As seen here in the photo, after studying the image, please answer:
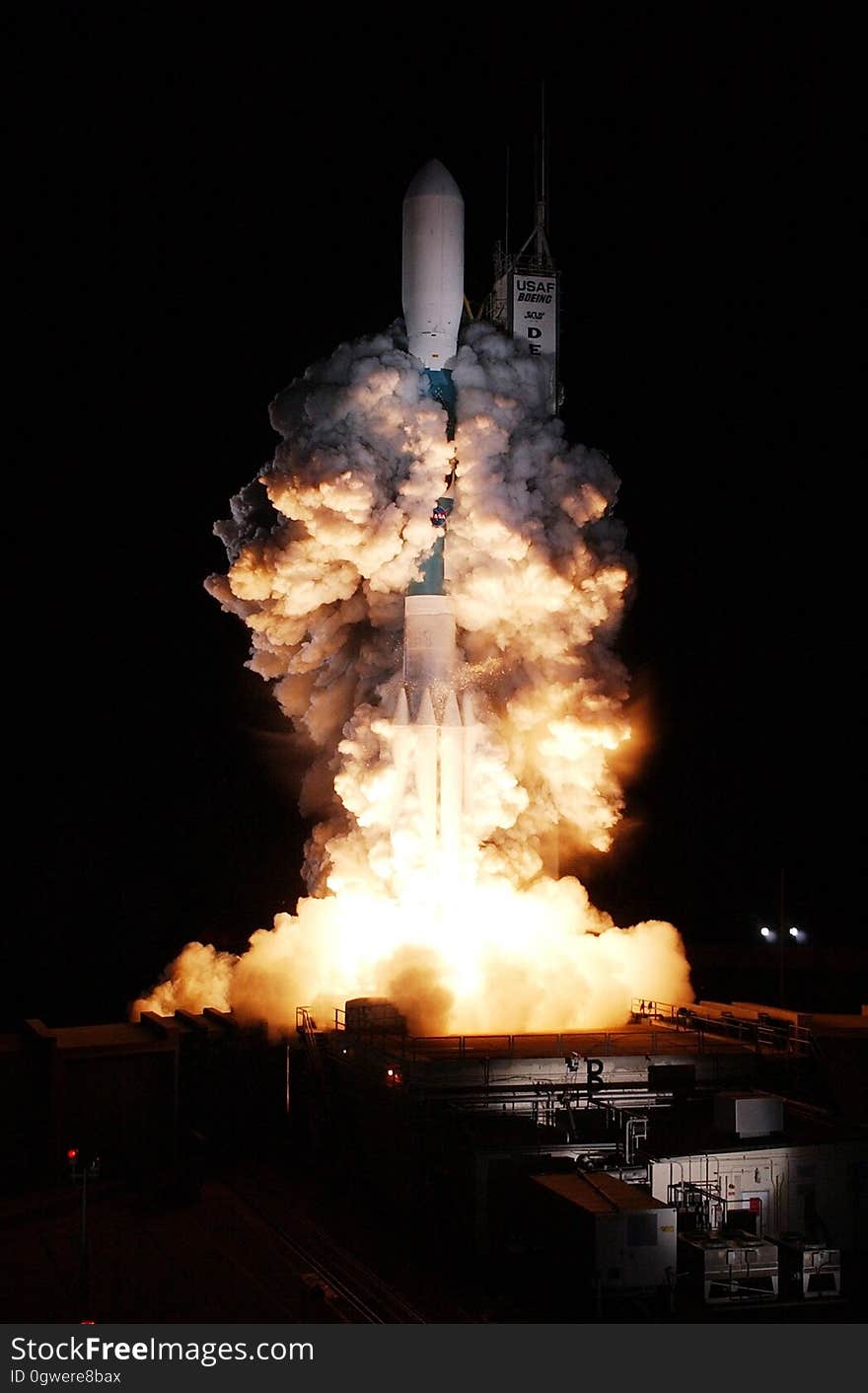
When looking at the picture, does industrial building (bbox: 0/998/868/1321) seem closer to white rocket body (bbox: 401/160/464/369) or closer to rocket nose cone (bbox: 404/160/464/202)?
white rocket body (bbox: 401/160/464/369)

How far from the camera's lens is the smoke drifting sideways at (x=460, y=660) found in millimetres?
37500

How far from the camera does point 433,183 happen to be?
38.6m

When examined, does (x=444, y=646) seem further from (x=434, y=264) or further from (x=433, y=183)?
(x=433, y=183)

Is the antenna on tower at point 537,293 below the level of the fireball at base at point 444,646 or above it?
above

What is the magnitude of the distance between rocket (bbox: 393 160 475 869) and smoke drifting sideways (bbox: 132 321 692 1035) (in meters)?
0.27

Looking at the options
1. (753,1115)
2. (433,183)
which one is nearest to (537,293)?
(433,183)

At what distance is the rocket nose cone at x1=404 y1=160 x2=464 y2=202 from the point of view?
3856 cm

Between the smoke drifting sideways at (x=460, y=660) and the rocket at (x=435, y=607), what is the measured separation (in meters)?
0.27

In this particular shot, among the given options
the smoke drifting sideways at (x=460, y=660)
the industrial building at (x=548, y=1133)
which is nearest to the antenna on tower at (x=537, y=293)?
the smoke drifting sideways at (x=460, y=660)

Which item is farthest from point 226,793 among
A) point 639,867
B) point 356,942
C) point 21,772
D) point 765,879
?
point 356,942

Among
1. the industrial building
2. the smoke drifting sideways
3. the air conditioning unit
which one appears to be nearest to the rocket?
the smoke drifting sideways

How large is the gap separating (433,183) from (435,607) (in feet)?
34.0

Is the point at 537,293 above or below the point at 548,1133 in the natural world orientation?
above

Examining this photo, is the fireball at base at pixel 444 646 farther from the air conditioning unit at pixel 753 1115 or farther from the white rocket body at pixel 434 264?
the air conditioning unit at pixel 753 1115
